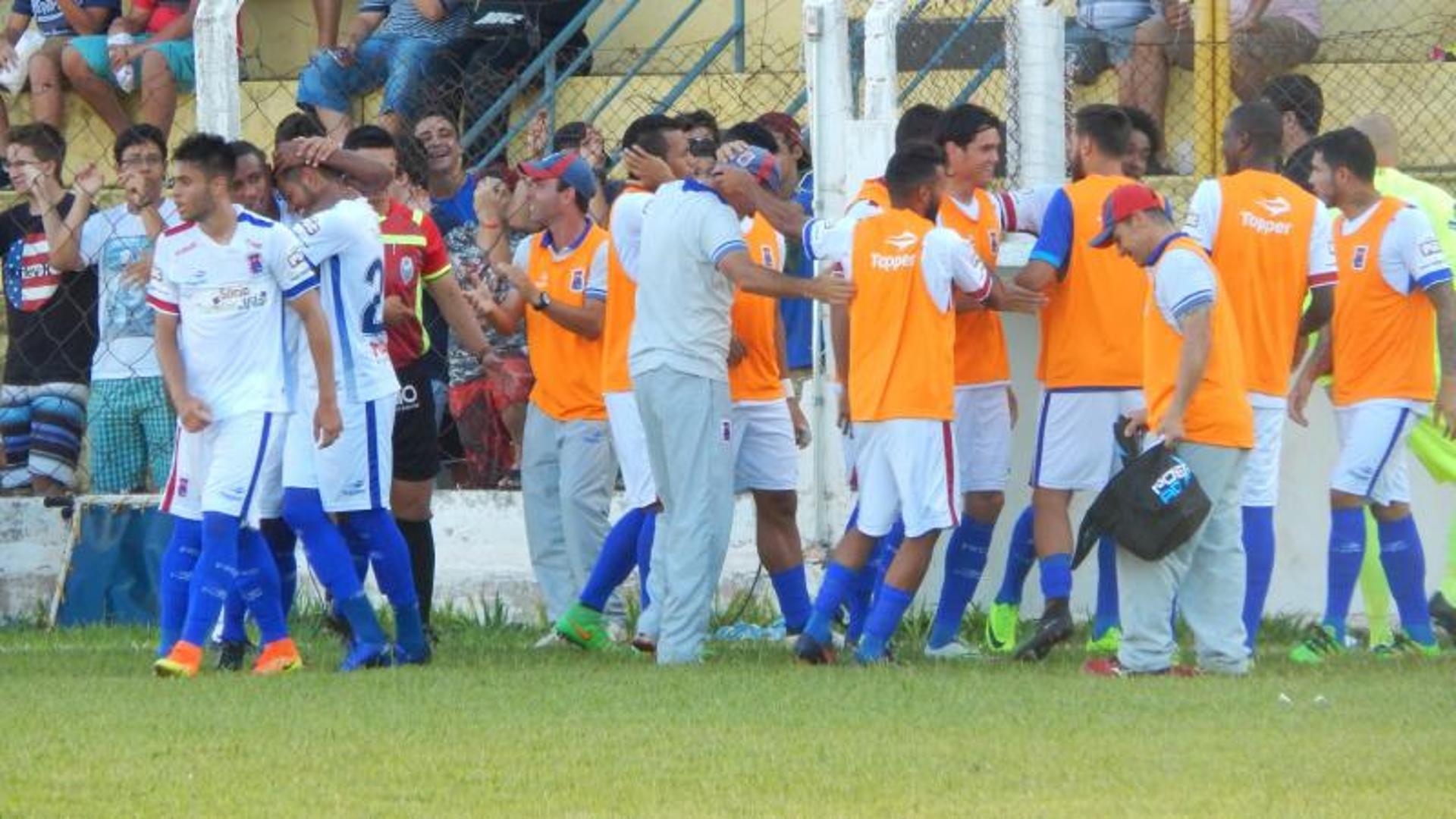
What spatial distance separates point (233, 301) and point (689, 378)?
5.55ft

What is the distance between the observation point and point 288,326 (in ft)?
34.2

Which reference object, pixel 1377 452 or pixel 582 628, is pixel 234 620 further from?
pixel 1377 452

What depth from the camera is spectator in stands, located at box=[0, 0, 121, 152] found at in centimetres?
1678

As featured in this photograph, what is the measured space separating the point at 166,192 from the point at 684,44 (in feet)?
13.8

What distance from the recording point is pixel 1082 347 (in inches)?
433

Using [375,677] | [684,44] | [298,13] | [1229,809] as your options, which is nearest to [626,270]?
[375,677]

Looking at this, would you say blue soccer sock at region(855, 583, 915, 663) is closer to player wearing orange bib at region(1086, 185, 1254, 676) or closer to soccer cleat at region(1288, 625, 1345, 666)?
player wearing orange bib at region(1086, 185, 1254, 676)

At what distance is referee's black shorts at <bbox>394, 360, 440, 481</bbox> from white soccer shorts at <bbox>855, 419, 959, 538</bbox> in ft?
7.12

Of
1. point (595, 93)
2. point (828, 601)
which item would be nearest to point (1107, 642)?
point (828, 601)

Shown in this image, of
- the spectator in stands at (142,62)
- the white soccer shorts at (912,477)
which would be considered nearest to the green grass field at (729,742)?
the white soccer shorts at (912,477)

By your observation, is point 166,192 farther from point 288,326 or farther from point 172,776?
point 172,776

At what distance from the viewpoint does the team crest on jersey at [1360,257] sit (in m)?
11.2

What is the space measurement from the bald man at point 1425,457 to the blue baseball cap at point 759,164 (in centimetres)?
244

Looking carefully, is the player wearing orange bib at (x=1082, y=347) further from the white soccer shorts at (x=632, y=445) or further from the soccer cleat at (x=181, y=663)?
the soccer cleat at (x=181, y=663)
